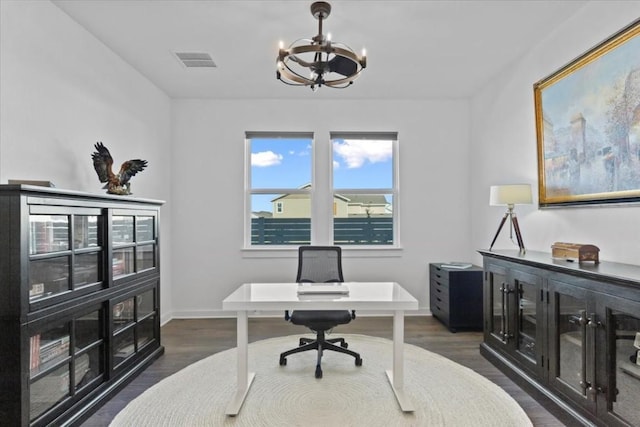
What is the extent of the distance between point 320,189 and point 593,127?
290 centimetres

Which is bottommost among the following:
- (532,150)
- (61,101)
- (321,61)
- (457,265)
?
(457,265)

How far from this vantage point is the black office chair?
293 centimetres

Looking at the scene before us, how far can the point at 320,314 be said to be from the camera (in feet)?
9.71

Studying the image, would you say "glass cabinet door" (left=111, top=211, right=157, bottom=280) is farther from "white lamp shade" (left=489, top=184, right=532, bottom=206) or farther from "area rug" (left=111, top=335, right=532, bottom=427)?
"white lamp shade" (left=489, top=184, right=532, bottom=206)

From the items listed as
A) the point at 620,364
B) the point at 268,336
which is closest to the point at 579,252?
the point at 620,364

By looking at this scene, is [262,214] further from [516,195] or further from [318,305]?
[516,195]

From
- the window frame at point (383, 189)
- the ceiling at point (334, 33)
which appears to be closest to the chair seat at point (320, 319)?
the window frame at point (383, 189)

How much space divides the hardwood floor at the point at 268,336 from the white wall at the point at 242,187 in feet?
1.62

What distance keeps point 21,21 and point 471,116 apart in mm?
4549

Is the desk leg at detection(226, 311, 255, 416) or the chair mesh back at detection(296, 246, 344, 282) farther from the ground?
the chair mesh back at detection(296, 246, 344, 282)

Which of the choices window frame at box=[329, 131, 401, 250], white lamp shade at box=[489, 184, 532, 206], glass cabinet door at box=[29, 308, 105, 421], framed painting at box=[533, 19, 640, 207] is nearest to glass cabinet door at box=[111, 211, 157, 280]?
glass cabinet door at box=[29, 308, 105, 421]

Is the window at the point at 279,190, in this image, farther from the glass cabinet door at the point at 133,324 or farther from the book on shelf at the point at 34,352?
the book on shelf at the point at 34,352

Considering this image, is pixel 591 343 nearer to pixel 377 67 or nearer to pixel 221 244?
pixel 377 67

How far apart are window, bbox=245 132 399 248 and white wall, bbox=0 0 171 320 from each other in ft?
4.53
